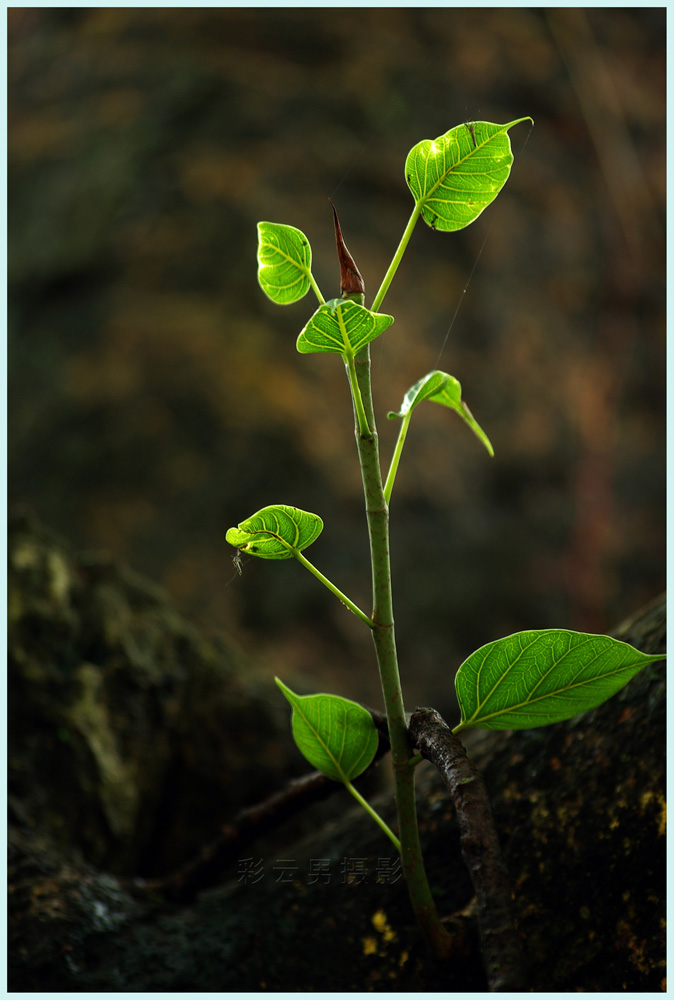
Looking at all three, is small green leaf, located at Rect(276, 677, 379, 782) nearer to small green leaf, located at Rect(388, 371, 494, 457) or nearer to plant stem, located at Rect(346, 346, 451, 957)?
plant stem, located at Rect(346, 346, 451, 957)

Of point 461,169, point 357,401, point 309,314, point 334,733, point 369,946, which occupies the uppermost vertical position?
point 309,314

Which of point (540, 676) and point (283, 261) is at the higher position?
point (283, 261)

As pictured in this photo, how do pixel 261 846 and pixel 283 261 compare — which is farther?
pixel 261 846

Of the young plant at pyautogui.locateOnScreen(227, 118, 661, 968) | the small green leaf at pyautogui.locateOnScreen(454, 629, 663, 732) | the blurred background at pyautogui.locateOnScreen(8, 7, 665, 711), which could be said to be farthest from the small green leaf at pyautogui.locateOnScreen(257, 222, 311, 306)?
the blurred background at pyautogui.locateOnScreen(8, 7, 665, 711)

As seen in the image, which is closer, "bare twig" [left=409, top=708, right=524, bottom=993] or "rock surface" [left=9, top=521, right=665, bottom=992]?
"bare twig" [left=409, top=708, right=524, bottom=993]

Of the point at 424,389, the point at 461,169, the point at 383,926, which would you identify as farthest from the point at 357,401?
the point at 383,926

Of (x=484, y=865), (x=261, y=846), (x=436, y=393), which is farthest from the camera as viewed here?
(x=261, y=846)

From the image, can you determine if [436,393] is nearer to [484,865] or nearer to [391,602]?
[391,602]
